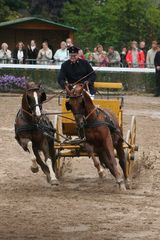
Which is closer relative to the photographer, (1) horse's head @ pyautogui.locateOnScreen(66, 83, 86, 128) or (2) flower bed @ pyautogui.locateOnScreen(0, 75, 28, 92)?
(1) horse's head @ pyautogui.locateOnScreen(66, 83, 86, 128)

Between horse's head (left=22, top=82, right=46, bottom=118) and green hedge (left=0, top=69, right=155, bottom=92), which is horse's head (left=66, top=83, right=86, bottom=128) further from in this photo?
green hedge (left=0, top=69, right=155, bottom=92)

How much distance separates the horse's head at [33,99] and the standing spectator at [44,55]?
49.6 feet

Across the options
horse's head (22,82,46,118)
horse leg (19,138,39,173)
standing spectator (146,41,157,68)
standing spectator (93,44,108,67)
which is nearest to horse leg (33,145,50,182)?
horse leg (19,138,39,173)


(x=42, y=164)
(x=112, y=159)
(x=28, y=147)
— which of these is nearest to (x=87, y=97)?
(x=112, y=159)

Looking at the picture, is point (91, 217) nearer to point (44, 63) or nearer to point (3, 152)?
point (3, 152)

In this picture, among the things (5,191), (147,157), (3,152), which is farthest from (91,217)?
(3,152)

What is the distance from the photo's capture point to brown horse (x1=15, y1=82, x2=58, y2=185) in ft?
42.2

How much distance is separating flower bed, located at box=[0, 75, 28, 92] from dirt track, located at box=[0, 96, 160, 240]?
398 inches

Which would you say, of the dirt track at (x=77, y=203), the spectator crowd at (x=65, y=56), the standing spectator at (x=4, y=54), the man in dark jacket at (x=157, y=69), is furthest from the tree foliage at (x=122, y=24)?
the dirt track at (x=77, y=203)

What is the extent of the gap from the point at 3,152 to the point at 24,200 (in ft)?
15.9

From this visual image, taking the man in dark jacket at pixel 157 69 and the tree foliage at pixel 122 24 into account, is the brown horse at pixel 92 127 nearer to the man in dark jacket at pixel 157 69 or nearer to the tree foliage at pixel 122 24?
the man in dark jacket at pixel 157 69

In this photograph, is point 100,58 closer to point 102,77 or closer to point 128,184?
point 102,77

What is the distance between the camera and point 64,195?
12383 millimetres

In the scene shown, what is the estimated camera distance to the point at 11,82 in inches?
1108
